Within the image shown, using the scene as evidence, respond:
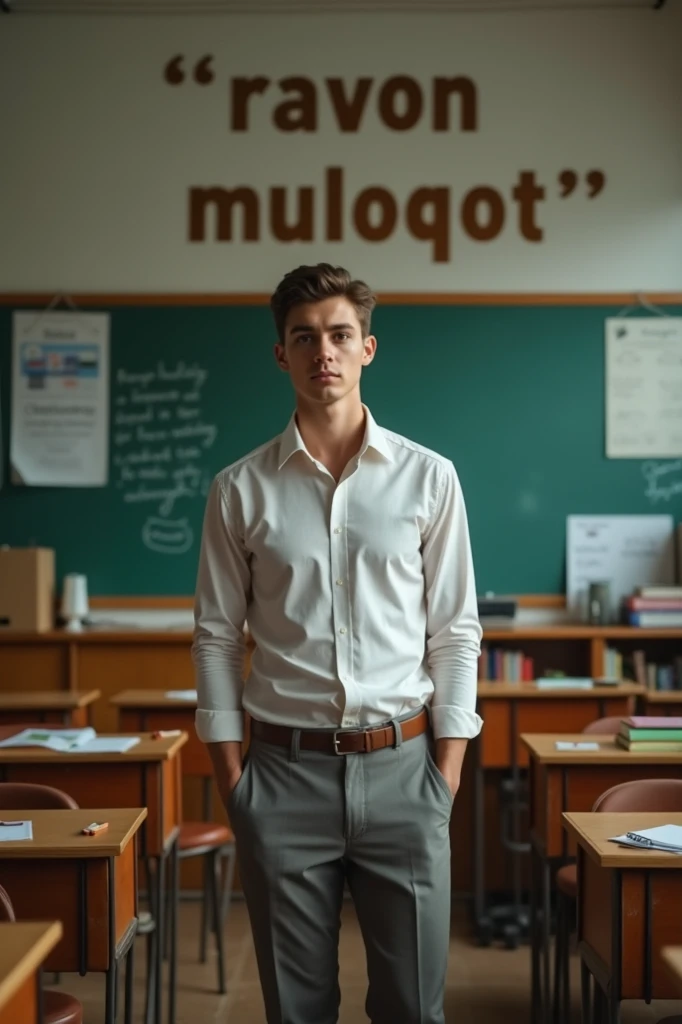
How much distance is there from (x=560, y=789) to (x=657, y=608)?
6.56ft

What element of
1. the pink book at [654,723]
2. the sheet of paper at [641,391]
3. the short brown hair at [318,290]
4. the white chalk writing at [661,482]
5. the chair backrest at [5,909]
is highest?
the sheet of paper at [641,391]

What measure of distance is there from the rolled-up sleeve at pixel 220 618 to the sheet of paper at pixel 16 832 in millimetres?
644

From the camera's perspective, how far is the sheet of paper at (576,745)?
345cm

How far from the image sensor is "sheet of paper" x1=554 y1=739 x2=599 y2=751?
136 inches

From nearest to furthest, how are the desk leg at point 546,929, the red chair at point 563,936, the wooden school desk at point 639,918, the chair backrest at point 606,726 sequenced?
the wooden school desk at point 639,918 < the red chair at point 563,936 < the desk leg at point 546,929 < the chair backrest at point 606,726

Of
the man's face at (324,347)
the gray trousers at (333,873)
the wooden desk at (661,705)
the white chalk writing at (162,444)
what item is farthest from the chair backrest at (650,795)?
the white chalk writing at (162,444)

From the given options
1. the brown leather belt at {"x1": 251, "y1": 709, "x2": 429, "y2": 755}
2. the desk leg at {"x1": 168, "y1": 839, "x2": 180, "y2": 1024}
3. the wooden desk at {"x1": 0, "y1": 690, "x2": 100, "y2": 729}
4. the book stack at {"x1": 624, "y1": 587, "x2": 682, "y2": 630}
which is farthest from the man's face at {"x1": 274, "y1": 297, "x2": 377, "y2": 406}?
the book stack at {"x1": 624, "y1": 587, "x2": 682, "y2": 630}

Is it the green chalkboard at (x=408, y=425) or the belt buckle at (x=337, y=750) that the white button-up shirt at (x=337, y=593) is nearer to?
the belt buckle at (x=337, y=750)

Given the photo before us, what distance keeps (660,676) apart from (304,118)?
3.13m

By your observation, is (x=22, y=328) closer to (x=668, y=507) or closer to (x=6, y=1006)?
(x=668, y=507)

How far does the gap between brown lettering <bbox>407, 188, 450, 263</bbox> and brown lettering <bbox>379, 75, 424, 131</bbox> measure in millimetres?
343

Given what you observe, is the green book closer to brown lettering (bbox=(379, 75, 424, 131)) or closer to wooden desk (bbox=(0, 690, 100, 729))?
wooden desk (bbox=(0, 690, 100, 729))

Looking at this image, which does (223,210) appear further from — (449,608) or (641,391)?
(449,608)

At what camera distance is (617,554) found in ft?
18.0
